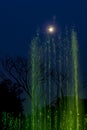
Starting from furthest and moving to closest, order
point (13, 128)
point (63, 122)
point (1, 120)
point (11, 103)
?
1. point (11, 103)
2. point (1, 120)
3. point (13, 128)
4. point (63, 122)

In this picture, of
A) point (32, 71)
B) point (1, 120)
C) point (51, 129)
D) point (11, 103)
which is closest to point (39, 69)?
point (32, 71)

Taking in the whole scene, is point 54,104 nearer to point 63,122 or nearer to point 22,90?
point 22,90

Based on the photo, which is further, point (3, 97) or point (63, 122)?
point (3, 97)

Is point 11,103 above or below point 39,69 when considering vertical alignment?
below

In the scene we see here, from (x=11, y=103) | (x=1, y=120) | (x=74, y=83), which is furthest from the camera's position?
(x=11, y=103)

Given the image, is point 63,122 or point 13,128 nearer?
point 63,122

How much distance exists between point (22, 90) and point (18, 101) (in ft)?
3.73

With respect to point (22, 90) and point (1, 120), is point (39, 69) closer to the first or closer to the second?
point (22, 90)

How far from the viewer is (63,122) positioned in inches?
798

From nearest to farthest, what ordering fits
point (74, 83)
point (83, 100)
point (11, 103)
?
point (74, 83) → point (11, 103) → point (83, 100)

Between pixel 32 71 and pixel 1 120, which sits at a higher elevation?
pixel 32 71

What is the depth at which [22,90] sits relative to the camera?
46.2m

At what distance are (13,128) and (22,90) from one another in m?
23.6

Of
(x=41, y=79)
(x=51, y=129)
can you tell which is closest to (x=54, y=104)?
(x=41, y=79)
